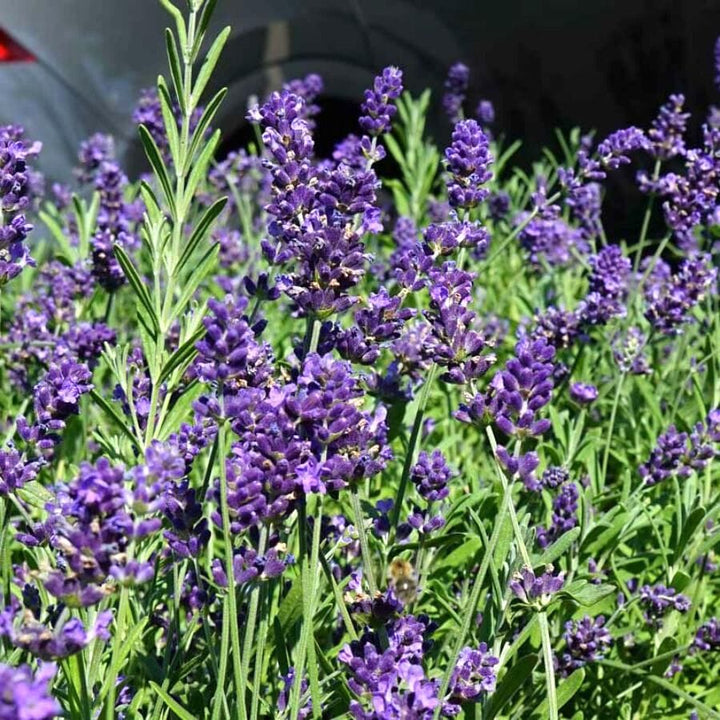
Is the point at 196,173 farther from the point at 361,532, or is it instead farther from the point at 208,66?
the point at 361,532

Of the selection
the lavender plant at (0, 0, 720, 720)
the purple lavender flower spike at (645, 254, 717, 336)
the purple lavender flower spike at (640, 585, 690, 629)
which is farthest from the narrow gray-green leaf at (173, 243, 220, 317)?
the purple lavender flower spike at (645, 254, 717, 336)

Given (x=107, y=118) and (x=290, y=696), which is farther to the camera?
(x=107, y=118)

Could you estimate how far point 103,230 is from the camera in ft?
10.6

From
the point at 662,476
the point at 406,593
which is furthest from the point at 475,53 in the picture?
the point at 406,593

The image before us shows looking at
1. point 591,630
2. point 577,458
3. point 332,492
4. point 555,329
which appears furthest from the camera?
point 555,329

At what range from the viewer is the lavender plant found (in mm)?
1541

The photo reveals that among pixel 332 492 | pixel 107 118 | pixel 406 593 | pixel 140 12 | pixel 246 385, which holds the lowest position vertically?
pixel 406 593

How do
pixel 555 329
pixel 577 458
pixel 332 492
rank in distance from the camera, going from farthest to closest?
pixel 555 329 → pixel 577 458 → pixel 332 492

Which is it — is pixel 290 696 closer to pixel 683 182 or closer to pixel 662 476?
pixel 662 476

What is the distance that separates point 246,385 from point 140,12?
3854 millimetres

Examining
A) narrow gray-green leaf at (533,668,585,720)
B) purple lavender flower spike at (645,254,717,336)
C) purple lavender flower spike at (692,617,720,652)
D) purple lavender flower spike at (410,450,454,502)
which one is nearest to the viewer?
narrow gray-green leaf at (533,668,585,720)

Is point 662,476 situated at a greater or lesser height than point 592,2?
lesser

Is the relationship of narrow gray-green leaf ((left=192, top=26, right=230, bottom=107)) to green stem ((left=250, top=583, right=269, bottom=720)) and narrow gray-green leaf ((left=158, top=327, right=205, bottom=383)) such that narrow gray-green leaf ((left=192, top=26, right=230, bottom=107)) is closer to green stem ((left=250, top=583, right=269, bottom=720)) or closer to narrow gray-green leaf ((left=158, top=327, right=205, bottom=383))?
narrow gray-green leaf ((left=158, top=327, right=205, bottom=383))

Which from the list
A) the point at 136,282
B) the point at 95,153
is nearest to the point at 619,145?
the point at 136,282
